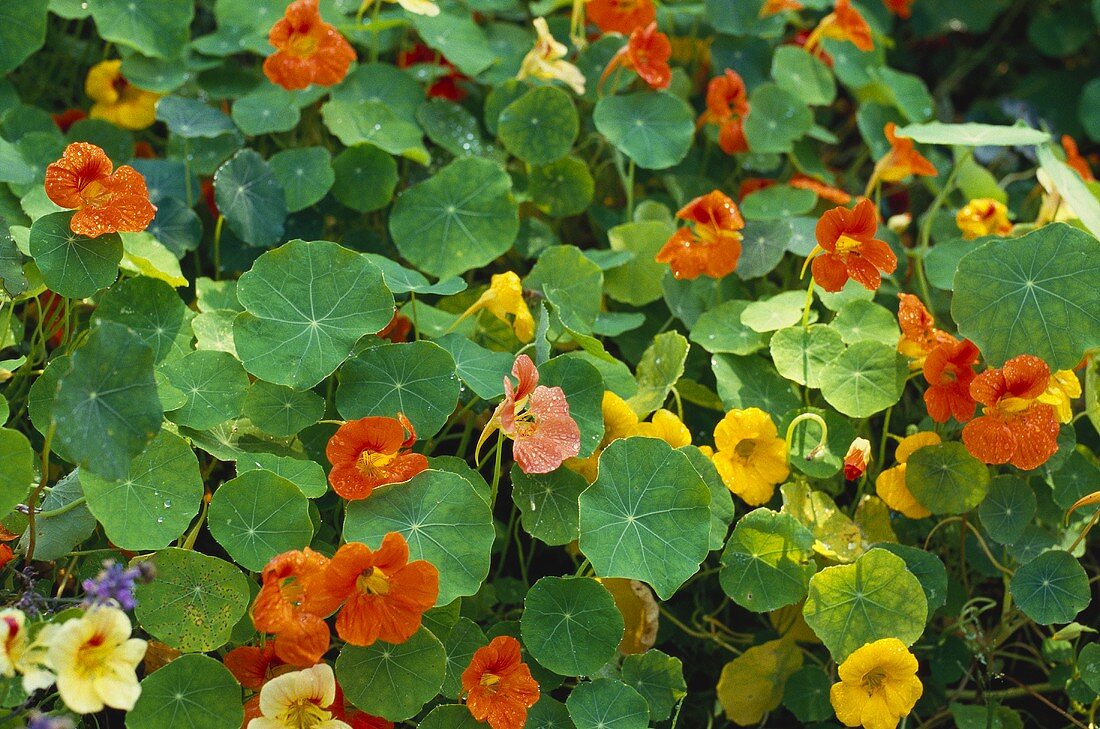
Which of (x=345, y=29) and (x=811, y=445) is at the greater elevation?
(x=345, y=29)

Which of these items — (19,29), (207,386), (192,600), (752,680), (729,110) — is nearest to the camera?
(192,600)

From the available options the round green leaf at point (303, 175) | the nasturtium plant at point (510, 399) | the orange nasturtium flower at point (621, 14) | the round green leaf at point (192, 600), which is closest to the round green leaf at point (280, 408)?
the nasturtium plant at point (510, 399)

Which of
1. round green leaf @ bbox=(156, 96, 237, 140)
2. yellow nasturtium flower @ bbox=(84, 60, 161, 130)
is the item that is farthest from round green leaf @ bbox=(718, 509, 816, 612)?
yellow nasturtium flower @ bbox=(84, 60, 161, 130)

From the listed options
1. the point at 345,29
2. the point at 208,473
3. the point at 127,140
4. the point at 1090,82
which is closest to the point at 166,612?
the point at 208,473

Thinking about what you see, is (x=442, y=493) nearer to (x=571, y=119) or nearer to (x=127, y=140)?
(x=571, y=119)

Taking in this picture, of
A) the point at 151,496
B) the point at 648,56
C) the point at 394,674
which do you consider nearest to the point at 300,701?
the point at 394,674

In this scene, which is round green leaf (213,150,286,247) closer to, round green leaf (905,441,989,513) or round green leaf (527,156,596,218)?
round green leaf (527,156,596,218)

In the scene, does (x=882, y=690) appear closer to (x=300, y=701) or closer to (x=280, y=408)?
(x=300, y=701)
